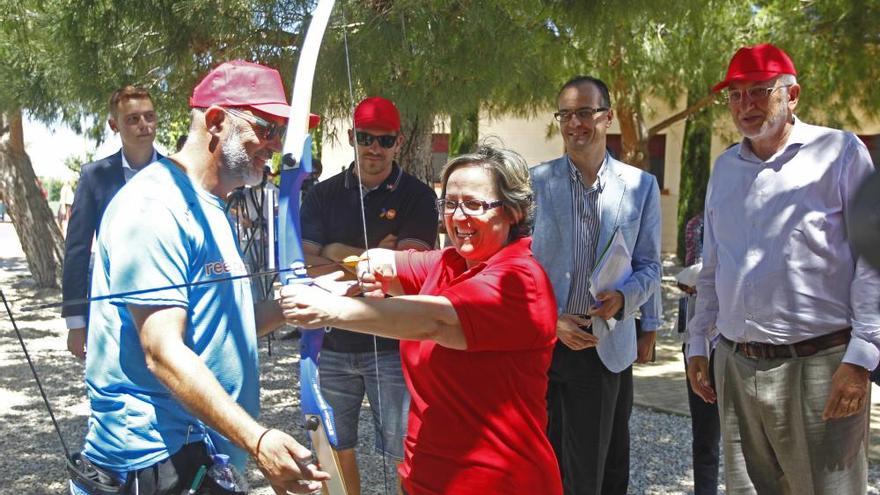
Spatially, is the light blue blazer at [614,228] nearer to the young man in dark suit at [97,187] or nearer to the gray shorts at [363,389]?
the gray shorts at [363,389]

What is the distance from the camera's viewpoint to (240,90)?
2.21 m

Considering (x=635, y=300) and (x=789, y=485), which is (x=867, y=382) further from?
(x=635, y=300)

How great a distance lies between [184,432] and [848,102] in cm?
1149

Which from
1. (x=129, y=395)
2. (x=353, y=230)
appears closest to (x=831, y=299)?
(x=353, y=230)

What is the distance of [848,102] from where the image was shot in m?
11.8

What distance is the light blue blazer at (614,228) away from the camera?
356cm

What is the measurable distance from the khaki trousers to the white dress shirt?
106 millimetres

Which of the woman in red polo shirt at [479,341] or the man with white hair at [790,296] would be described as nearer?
the woman in red polo shirt at [479,341]

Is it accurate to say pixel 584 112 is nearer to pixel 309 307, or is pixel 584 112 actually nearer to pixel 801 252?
pixel 801 252

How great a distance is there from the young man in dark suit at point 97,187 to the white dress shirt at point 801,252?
243cm

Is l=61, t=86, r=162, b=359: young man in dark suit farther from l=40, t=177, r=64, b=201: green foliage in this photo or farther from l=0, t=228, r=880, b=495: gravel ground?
l=40, t=177, r=64, b=201: green foliage

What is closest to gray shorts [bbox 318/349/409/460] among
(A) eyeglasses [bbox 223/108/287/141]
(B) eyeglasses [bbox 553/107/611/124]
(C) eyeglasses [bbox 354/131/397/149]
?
(C) eyeglasses [bbox 354/131/397/149]

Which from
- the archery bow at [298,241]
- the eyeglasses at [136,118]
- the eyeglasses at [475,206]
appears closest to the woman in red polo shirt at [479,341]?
the eyeglasses at [475,206]

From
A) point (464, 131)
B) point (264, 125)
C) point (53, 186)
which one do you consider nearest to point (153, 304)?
point (264, 125)
